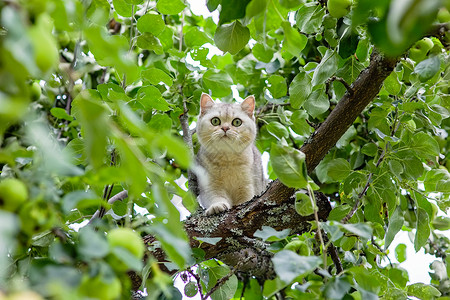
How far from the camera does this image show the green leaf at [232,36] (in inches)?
61.5

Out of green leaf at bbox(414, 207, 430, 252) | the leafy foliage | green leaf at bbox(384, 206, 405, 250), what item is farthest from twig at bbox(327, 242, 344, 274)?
green leaf at bbox(414, 207, 430, 252)

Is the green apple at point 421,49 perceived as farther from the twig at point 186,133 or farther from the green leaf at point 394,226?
the twig at point 186,133

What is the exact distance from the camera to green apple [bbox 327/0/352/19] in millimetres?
1741

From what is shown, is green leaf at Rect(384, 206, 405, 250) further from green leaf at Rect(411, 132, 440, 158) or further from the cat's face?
the cat's face

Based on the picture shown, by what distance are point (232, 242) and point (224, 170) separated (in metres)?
1.29

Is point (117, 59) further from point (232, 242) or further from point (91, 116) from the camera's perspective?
point (232, 242)

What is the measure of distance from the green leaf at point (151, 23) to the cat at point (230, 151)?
1.36m

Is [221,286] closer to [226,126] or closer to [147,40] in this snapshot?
[147,40]

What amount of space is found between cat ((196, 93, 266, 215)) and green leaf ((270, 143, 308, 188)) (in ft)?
6.80

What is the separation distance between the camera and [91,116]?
678mm

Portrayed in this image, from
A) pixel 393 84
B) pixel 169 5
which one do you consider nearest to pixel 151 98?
pixel 169 5

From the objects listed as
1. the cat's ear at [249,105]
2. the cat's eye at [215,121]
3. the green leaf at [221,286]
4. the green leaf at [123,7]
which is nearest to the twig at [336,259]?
the green leaf at [221,286]

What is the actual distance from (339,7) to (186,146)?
102 centimetres

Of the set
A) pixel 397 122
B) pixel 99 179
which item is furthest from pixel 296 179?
pixel 397 122
